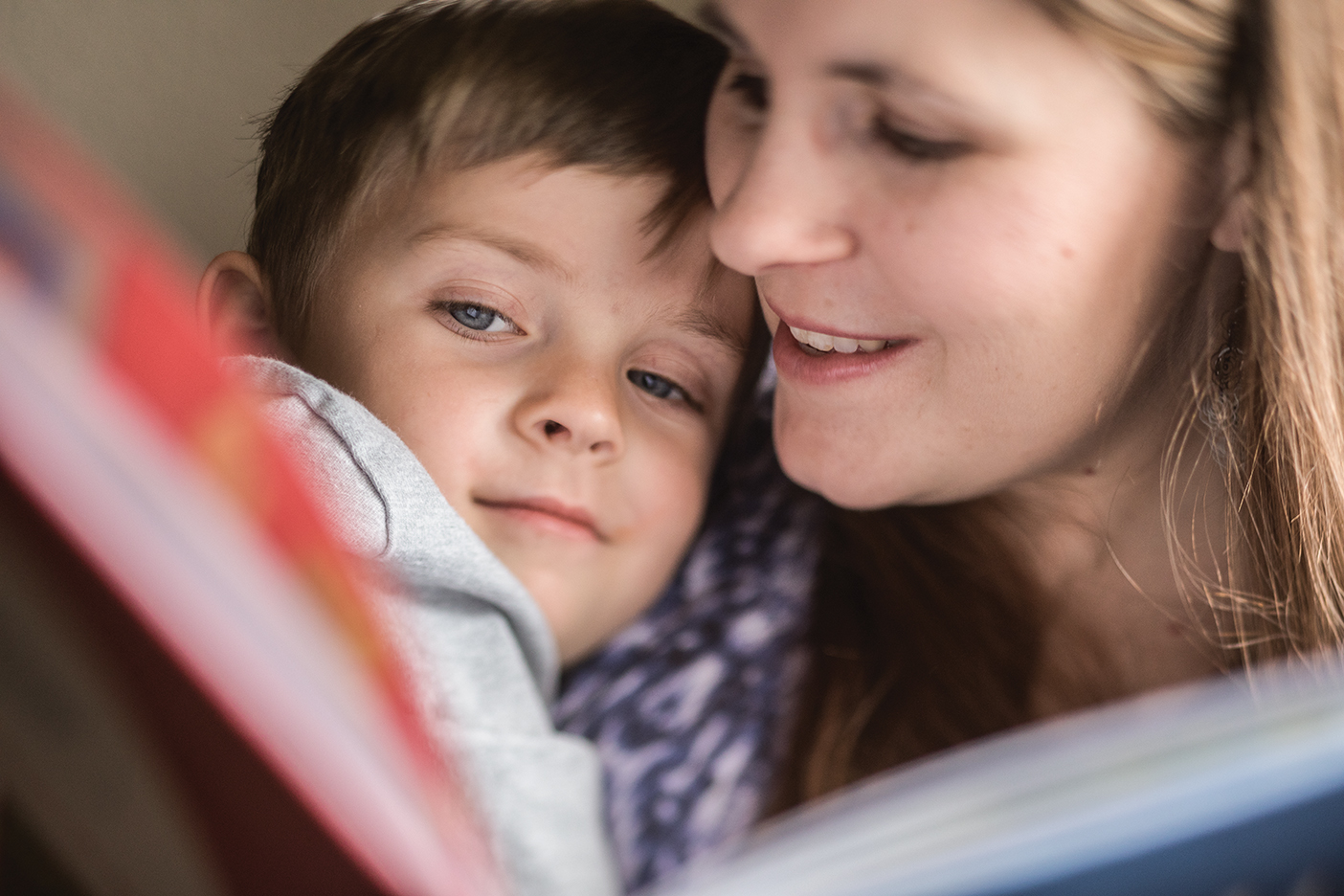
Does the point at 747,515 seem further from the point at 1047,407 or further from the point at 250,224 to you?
the point at 250,224

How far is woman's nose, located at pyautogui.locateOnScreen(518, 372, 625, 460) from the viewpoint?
74 cm

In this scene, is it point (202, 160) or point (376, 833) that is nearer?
point (376, 833)

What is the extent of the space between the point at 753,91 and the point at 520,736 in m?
0.48

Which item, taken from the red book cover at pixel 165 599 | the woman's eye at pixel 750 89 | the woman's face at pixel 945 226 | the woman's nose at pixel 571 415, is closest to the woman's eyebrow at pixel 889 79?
the woman's face at pixel 945 226

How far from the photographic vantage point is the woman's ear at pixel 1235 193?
2.09 feet

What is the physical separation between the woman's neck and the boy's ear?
653 mm

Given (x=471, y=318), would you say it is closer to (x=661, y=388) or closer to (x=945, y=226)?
(x=661, y=388)

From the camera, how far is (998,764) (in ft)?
1.05

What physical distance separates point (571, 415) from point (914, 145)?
29 cm

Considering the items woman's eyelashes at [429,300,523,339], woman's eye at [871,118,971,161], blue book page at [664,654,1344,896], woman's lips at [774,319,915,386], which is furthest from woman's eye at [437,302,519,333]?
blue book page at [664,654,1344,896]

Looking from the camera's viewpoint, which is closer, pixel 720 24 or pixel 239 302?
pixel 720 24

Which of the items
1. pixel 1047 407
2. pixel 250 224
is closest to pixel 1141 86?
pixel 1047 407

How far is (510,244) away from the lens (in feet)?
2.46

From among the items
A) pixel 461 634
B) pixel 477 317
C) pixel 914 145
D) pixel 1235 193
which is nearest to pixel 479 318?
pixel 477 317
